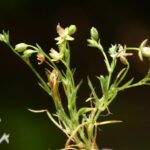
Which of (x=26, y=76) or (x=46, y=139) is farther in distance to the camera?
(x=26, y=76)

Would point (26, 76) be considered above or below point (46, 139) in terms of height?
above

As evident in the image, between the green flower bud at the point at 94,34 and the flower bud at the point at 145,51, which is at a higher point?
the green flower bud at the point at 94,34

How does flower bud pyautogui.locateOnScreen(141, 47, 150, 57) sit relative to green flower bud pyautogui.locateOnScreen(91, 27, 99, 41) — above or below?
below

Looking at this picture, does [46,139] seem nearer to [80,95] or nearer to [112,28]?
[80,95]

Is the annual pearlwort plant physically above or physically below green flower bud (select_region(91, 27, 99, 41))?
below

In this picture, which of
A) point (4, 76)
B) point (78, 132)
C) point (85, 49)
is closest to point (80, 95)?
point (85, 49)

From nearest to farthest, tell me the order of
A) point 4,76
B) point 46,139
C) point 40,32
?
point 46,139 < point 4,76 < point 40,32

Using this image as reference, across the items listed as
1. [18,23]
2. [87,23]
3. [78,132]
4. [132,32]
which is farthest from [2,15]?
[78,132]

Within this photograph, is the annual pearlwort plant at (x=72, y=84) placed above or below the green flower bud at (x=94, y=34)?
below

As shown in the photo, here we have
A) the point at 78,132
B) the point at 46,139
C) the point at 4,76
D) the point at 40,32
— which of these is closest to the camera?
the point at 78,132

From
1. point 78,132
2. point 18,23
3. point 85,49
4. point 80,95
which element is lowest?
point 78,132
